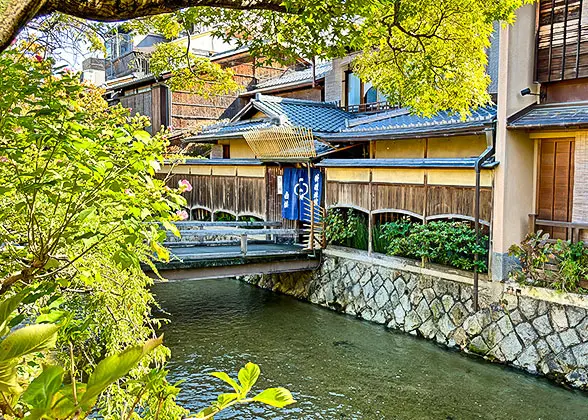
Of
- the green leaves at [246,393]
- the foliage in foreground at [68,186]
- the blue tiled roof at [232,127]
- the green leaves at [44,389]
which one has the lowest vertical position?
the green leaves at [246,393]

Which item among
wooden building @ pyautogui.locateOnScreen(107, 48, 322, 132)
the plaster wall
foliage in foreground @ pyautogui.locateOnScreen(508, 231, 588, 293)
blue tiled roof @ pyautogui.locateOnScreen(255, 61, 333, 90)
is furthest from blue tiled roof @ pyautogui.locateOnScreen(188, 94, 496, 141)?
wooden building @ pyautogui.locateOnScreen(107, 48, 322, 132)

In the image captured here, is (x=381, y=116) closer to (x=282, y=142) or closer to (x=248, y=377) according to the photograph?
(x=282, y=142)

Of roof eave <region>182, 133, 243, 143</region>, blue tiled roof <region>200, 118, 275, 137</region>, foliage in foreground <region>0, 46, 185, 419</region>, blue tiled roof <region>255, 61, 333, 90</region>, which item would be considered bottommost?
foliage in foreground <region>0, 46, 185, 419</region>

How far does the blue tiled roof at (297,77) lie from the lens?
66.5 ft

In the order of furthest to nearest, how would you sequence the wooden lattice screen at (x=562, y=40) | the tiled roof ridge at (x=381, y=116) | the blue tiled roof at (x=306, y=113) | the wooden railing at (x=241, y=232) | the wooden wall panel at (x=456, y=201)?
1. the blue tiled roof at (x=306, y=113)
2. the tiled roof ridge at (x=381, y=116)
3. the wooden railing at (x=241, y=232)
4. the wooden wall panel at (x=456, y=201)
5. the wooden lattice screen at (x=562, y=40)

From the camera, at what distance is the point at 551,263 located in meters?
9.59

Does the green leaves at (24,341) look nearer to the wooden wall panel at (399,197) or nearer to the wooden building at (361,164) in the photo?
the wooden building at (361,164)

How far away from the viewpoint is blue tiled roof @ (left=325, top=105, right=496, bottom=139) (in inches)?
439

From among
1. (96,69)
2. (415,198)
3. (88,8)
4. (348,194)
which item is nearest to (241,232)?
(348,194)

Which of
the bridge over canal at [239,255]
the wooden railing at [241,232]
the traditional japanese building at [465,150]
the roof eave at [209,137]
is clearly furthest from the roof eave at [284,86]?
the bridge over canal at [239,255]

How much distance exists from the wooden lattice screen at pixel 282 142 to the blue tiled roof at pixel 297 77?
4.72 metres

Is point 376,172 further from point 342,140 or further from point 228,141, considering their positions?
point 228,141

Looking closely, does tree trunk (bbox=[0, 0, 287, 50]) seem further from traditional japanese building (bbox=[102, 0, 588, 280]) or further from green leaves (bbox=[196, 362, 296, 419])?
traditional japanese building (bbox=[102, 0, 588, 280])

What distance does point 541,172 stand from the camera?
10367mm
